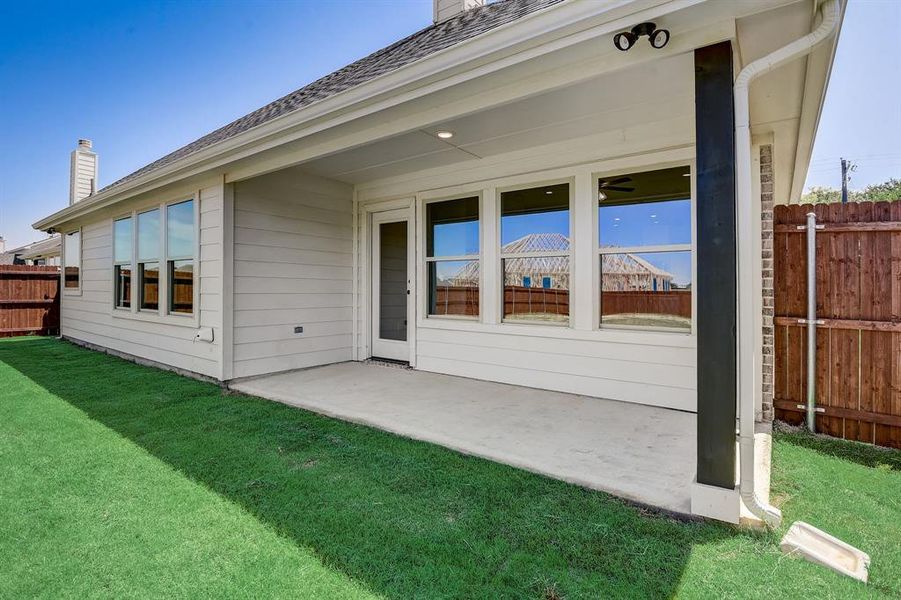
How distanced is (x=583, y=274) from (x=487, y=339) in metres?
1.35

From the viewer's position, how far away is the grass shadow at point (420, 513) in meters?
1.72

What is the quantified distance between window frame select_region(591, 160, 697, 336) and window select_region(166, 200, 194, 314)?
4.82 meters

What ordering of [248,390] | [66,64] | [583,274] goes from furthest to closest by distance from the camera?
[66,64]
[248,390]
[583,274]

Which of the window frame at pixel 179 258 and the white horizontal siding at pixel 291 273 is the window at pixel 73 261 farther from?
the white horizontal siding at pixel 291 273

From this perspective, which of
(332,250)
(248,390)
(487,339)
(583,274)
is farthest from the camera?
(332,250)

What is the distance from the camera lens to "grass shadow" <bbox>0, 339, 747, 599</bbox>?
1721mm

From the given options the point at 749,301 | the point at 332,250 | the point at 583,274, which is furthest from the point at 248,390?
the point at 749,301

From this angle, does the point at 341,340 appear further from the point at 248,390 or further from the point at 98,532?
the point at 98,532

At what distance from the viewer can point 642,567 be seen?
176cm

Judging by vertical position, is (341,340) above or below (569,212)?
below

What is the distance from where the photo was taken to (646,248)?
Answer: 402 centimetres

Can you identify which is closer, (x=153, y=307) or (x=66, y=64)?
(x=153, y=307)

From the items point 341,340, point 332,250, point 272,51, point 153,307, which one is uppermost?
point 272,51

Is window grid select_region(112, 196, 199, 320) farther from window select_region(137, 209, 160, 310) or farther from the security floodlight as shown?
the security floodlight
